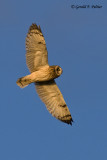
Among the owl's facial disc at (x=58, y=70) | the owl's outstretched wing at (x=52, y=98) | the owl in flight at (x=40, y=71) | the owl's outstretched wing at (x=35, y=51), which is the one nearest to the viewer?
the owl's facial disc at (x=58, y=70)

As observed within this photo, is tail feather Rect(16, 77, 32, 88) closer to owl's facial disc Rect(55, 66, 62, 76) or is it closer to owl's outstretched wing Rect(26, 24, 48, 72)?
owl's outstretched wing Rect(26, 24, 48, 72)

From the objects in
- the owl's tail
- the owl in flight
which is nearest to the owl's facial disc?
the owl in flight

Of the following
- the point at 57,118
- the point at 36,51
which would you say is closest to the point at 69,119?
the point at 57,118

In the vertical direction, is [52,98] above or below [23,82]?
below

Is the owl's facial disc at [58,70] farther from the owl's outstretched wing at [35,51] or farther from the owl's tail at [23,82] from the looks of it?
the owl's tail at [23,82]

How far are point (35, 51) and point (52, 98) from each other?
6.11 ft

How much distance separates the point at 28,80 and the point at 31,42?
128 centimetres

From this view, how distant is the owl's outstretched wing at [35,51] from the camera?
15.3 meters

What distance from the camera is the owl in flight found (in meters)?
15.2

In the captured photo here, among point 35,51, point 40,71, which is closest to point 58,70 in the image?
point 40,71

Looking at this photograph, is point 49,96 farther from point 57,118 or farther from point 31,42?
point 31,42

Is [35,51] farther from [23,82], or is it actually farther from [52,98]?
[52,98]

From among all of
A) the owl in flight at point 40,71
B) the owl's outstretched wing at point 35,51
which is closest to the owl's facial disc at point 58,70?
the owl in flight at point 40,71

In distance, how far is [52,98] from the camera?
16109 mm
